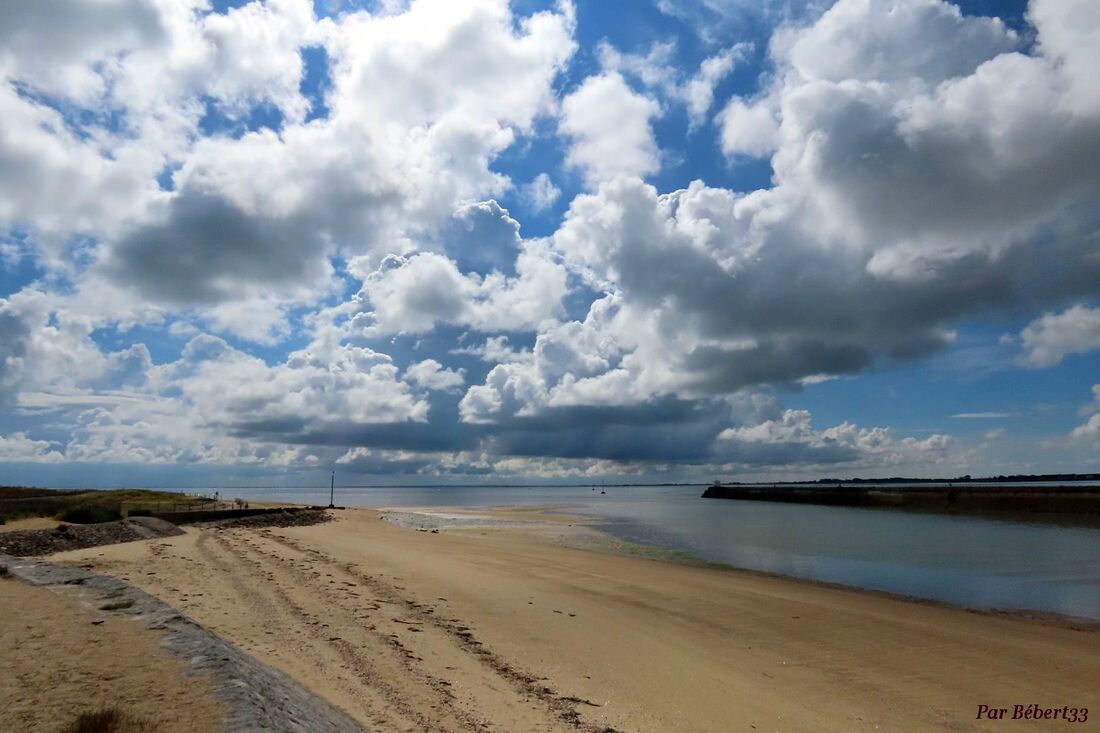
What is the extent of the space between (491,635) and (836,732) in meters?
6.65

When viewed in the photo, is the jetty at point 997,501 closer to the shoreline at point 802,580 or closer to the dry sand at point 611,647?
the shoreline at point 802,580

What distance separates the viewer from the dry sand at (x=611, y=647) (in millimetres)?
9008

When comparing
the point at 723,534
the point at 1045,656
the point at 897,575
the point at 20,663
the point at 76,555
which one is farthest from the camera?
the point at 723,534

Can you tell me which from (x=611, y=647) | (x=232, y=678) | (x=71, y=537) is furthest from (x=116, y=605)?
(x=71, y=537)

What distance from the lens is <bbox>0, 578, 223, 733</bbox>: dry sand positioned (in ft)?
17.1

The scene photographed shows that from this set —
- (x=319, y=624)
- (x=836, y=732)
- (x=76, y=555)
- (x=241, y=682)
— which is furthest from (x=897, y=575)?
(x=76, y=555)

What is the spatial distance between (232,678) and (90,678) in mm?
1445

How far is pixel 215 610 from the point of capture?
43.1 ft

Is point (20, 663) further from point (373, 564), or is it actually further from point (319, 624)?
point (373, 564)

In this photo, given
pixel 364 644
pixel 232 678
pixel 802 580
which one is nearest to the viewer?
pixel 232 678

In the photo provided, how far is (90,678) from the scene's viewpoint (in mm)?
6211

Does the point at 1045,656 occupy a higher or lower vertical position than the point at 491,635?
lower

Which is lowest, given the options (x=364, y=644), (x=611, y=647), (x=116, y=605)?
(x=611, y=647)

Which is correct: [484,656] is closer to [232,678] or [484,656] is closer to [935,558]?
[232,678]
